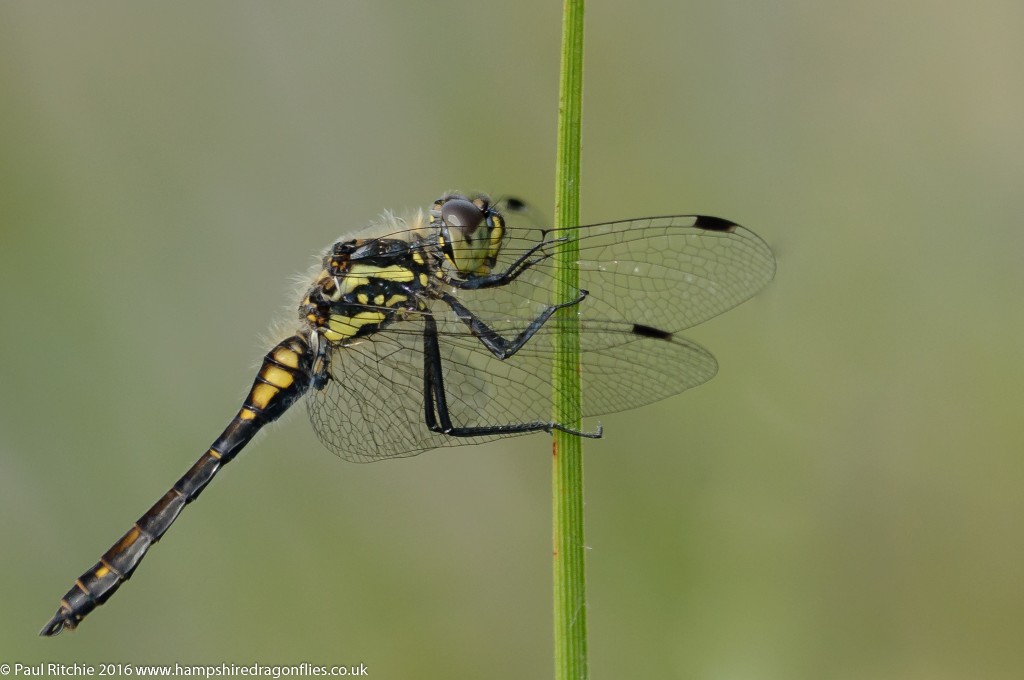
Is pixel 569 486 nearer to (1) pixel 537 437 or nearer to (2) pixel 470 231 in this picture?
(2) pixel 470 231

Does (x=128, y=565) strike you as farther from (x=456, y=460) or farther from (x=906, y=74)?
(x=906, y=74)

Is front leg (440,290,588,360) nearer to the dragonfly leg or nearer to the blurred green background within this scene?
the dragonfly leg

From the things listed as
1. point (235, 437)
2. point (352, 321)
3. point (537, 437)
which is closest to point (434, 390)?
point (352, 321)

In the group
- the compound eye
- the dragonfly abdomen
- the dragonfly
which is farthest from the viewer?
the dragonfly abdomen

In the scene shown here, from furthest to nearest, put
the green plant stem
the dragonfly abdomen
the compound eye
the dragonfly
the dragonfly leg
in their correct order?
the dragonfly abdomen
the dragonfly leg
the compound eye
the dragonfly
the green plant stem

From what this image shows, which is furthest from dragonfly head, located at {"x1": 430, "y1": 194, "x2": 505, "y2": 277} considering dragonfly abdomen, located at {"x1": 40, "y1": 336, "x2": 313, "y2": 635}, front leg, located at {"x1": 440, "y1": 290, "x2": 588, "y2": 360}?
dragonfly abdomen, located at {"x1": 40, "y1": 336, "x2": 313, "y2": 635}

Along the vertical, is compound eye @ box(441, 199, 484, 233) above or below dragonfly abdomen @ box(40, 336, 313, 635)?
above

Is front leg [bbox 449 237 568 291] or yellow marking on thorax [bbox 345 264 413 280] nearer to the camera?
A: front leg [bbox 449 237 568 291]
